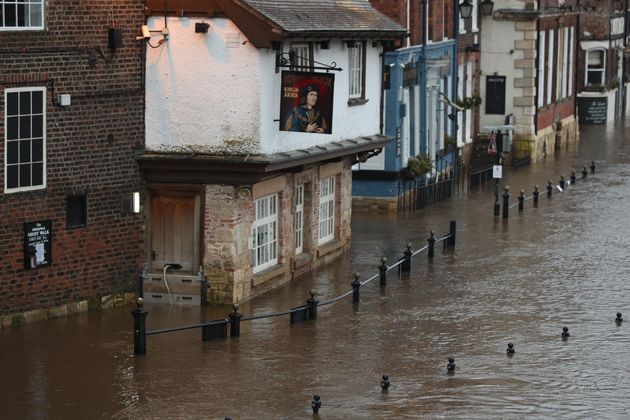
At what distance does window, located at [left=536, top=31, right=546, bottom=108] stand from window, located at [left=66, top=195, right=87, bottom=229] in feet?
117

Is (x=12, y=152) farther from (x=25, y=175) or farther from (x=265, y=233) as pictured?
(x=265, y=233)

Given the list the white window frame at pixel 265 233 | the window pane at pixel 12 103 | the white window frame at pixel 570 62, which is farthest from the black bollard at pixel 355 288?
the white window frame at pixel 570 62

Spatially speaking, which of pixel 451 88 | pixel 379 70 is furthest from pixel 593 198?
pixel 379 70

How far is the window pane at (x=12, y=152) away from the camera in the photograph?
92.4 ft

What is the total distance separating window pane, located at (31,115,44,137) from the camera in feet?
94.0

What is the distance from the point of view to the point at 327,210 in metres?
37.5

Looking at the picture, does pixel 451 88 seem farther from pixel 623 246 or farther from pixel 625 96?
pixel 625 96

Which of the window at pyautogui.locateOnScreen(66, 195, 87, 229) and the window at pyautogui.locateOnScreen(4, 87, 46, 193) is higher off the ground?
the window at pyautogui.locateOnScreen(4, 87, 46, 193)

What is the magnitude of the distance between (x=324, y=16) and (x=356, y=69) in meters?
2.82

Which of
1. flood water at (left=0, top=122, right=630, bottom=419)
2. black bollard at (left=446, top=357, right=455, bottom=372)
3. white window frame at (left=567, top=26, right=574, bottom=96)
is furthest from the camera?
white window frame at (left=567, top=26, right=574, bottom=96)

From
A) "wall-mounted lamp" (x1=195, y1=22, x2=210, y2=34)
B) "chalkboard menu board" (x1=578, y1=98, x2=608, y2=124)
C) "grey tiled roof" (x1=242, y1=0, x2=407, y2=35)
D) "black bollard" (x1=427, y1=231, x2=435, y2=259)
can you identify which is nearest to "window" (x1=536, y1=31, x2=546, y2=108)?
"chalkboard menu board" (x1=578, y1=98, x2=608, y2=124)

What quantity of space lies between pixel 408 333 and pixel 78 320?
6.06 m

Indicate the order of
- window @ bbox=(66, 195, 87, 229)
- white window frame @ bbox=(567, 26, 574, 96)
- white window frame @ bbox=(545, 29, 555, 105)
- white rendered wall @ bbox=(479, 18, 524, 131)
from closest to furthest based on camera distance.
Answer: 1. window @ bbox=(66, 195, 87, 229)
2. white rendered wall @ bbox=(479, 18, 524, 131)
3. white window frame @ bbox=(545, 29, 555, 105)
4. white window frame @ bbox=(567, 26, 574, 96)

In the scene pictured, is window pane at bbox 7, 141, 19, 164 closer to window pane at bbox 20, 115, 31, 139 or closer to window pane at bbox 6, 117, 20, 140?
window pane at bbox 6, 117, 20, 140
